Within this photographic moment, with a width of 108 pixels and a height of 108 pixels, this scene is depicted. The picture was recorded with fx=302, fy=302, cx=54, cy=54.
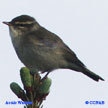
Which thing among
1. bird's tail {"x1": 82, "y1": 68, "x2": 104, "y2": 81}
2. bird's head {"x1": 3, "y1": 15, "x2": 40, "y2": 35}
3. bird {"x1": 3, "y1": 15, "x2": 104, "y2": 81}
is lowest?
bird's tail {"x1": 82, "y1": 68, "x2": 104, "y2": 81}

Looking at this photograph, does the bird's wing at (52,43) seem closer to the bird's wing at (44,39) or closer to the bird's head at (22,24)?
the bird's wing at (44,39)

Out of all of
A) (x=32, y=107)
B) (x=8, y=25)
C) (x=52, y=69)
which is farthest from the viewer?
(x=52, y=69)

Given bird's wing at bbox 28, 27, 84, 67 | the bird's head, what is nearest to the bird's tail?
bird's wing at bbox 28, 27, 84, 67

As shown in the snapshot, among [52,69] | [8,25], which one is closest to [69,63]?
[52,69]

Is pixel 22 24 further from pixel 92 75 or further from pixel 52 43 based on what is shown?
pixel 92 75

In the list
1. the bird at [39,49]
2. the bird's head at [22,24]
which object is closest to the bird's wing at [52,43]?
the bird at [39,49]

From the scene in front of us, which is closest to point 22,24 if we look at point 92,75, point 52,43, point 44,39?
point 44,39

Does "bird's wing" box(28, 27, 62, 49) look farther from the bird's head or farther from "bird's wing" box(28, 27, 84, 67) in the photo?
the bird's head

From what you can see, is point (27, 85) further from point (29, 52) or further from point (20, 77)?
point (29, 52)
